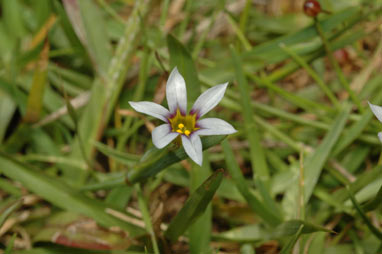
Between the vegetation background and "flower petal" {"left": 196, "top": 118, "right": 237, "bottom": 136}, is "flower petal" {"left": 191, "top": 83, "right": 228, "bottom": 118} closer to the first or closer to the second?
"flower petal" {"left": 196, "top": 118, "right": 237, "bottom": 136}

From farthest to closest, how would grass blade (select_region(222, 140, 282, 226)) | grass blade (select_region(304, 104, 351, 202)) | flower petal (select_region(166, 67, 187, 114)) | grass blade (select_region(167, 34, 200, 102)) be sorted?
grass blade (select_region(304, 104, 351, 202)) < grass blade (select_region(222, 140, 282, 226)) < grass blade (select_region(167, 34, 200, 102)) < flower petal (select_region(166, 67, 187, 114))

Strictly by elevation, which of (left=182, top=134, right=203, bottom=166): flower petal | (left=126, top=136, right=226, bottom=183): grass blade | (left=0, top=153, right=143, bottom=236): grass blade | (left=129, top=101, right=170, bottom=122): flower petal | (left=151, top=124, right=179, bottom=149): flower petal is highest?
(left=129, top=101, right=170, bottom=122): flower petal

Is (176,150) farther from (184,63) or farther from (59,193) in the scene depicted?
(59,193)

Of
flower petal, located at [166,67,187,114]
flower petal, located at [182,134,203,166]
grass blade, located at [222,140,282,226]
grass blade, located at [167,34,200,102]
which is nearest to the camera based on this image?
flower petal, located at [182,134,203,166]

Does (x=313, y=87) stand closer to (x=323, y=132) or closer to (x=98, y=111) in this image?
(x=323, y=132)

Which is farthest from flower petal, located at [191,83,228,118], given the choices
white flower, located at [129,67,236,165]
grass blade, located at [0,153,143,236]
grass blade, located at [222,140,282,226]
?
grass blade, located at [0,153,143,236]

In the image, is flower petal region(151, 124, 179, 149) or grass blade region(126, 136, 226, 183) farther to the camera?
grass blade region(126, 136, 226, 183)

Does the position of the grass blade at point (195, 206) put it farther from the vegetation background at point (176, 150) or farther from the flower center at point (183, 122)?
the flower center at point (183, 122)
